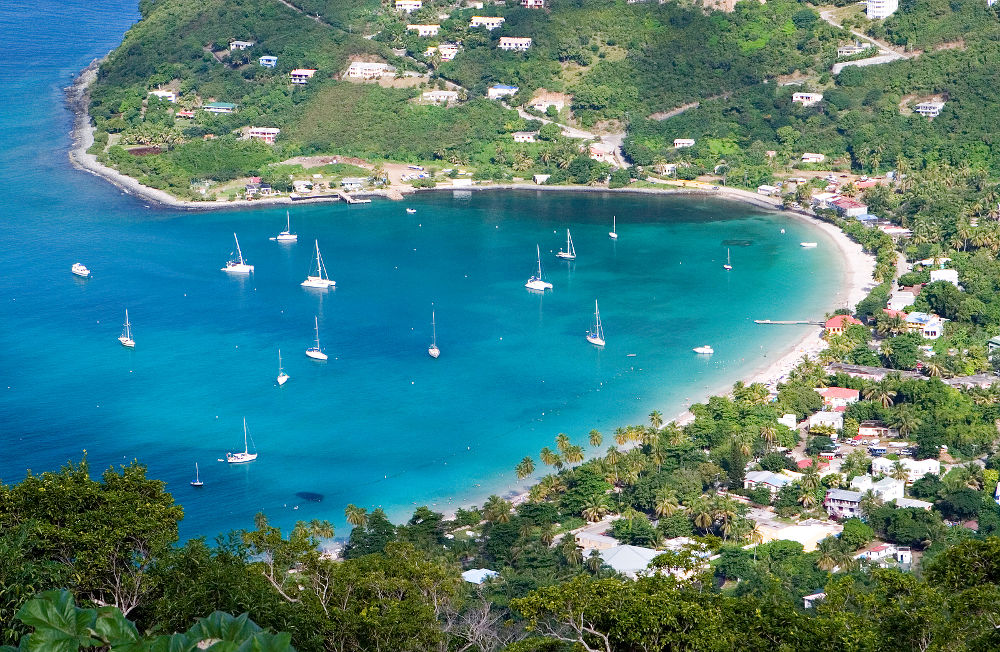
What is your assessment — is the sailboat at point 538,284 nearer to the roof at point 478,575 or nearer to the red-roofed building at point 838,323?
the red-roofed building at point 838,323

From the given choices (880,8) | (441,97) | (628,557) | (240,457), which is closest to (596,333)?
(240,457)

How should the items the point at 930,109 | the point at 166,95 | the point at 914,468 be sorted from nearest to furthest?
1. the point at 914,468
2. the point at 930,109
3. the point at 166,95

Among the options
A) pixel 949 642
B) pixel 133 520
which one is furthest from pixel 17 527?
pixel 949 642

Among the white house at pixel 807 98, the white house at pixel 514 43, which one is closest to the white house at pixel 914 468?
the white house at pixel 807 98

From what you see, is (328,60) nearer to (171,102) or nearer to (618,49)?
(171,102)

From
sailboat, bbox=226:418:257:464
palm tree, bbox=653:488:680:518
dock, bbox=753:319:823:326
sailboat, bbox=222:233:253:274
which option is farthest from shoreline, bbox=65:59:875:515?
sailboat, bbox=222:233:253:274

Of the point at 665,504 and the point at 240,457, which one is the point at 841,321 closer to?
the point at 665,504
